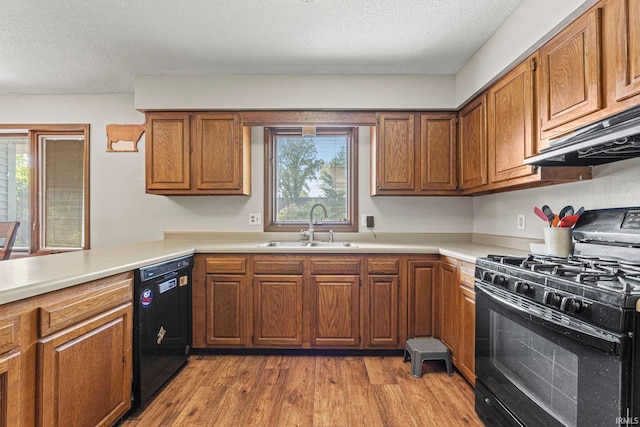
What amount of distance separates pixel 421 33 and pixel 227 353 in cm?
285

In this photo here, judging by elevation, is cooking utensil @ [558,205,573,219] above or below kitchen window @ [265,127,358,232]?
below

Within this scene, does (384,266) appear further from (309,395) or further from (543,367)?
(543,367)

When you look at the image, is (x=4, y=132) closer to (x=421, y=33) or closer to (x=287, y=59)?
(x=287, y=59)

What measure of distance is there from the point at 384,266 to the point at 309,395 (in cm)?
108

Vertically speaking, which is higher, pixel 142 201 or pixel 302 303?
pixel 142 201

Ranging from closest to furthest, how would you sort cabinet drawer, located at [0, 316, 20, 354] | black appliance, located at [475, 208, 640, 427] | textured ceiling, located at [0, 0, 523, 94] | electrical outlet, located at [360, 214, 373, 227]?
1. black appliance, located at [475, 208, 640, 427]
2. cabinet drawer, located at [0, 316, 20, 354]
3. textured ceiling, located at [0, 0, 523, 94]
4. electrical outlet, located at [360, 214, 373, 227]

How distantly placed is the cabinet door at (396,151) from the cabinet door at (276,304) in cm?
119

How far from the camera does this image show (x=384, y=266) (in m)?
2.62

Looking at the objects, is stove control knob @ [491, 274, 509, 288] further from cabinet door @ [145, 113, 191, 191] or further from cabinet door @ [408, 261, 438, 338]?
cabinet door @ [145, 113, 191, 191]

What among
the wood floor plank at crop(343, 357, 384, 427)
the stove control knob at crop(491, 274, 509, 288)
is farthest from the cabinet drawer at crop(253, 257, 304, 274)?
the stove control knob at crop(491, 274, 509, 288)

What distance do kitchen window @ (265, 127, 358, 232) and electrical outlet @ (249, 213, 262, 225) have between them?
131mm

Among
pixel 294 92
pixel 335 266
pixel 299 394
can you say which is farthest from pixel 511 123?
pixel 299 394

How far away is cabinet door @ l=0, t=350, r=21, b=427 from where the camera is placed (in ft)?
3.56

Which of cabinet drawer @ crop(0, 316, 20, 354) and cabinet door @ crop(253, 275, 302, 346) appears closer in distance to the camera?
cabinet drawer @ crop(0, 316, 20, 354)
